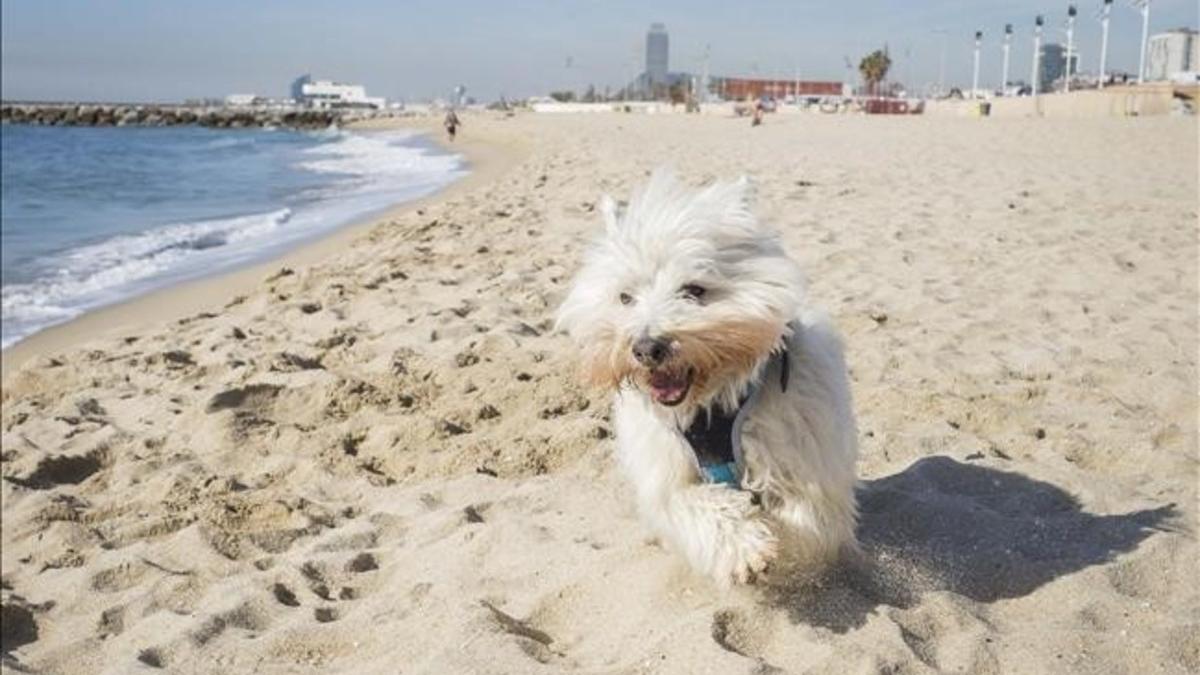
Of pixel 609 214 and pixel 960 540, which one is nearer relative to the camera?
pixel 609 214

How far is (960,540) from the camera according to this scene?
363 centimetres

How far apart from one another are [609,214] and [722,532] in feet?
3.41

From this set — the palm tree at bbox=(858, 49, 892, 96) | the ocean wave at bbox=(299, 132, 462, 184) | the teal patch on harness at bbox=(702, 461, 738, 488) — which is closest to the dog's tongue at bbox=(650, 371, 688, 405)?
the teal patch on harness at bbox=(702, 461, 738, 488)

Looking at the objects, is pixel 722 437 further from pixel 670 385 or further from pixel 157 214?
pixel 157 214

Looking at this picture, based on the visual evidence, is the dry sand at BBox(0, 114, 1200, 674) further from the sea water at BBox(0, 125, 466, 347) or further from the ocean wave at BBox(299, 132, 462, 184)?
the ocean wave at BBox(299, 132, 462, 184)

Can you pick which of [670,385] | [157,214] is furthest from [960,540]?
[157,214]

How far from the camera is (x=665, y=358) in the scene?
9.64 ft

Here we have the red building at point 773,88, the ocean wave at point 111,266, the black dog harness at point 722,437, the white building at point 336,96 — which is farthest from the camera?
the white building at point 336,96

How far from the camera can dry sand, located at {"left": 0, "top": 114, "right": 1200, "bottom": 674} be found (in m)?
3.11

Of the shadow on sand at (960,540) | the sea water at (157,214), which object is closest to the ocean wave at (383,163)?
the sea water at (157,214)

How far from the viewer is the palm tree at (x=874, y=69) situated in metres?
81.7

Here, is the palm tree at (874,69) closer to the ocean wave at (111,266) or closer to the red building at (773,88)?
the red building at (773,88)

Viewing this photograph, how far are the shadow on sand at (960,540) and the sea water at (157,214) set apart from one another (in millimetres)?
7760

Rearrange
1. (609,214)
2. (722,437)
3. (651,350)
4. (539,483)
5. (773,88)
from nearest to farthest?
(651,350), (722,437), (609,214), (539,483), (773,88)
